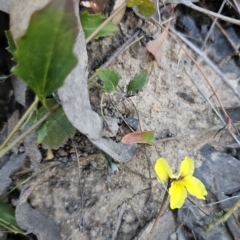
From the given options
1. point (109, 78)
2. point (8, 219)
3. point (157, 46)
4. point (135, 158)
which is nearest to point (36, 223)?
point (8, 219)

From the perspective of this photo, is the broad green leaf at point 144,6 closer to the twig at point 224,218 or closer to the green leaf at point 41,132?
the green leaf at point 41,132

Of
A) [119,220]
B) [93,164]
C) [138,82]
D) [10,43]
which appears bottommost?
[119,220]

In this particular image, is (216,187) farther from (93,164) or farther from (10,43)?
(10,43)

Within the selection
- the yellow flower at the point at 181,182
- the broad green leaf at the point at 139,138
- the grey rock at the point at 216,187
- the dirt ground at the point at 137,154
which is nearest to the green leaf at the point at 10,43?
the dirt ground at the point at 137,154

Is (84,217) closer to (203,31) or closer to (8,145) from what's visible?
(8,145)

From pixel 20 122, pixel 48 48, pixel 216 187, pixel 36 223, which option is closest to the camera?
pixel 48 48

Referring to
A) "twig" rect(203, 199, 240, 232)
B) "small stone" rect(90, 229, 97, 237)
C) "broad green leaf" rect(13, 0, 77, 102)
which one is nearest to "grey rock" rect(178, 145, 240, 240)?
"twig" rect(203, 199, 240, 232)

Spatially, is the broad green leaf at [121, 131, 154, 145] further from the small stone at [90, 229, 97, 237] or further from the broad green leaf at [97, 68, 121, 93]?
the small stone at [90, 229, 97, 237]
